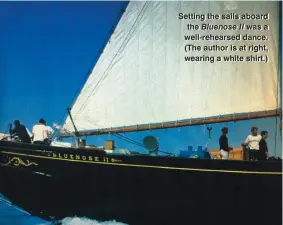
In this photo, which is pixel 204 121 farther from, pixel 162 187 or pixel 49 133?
pixel 49 133

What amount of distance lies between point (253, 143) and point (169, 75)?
294 centimetres

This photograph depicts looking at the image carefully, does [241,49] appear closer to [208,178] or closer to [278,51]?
[278,51]

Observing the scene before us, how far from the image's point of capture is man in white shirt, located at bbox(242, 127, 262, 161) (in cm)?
1191

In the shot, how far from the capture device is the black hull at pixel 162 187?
38.9 ft

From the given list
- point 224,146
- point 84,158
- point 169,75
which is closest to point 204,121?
point 224,146

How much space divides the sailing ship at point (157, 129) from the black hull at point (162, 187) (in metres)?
0.03

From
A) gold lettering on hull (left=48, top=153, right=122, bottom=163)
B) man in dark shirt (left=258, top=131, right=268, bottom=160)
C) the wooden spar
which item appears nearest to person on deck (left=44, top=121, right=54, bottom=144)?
gold lettering on hull (left=48, top=153, right=122, bottom=163)

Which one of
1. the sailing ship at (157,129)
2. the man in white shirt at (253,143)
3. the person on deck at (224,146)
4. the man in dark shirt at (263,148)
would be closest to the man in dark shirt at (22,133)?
the sailing ship at (157,129)

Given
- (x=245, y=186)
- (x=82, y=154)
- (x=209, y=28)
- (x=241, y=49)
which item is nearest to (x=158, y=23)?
(x=209, y=28)

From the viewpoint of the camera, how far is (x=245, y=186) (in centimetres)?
1195

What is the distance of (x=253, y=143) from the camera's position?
12.0m

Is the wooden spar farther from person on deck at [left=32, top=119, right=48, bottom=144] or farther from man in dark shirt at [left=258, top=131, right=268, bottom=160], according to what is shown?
person on deck at [left=32, top=119, right=48, bottom=144]

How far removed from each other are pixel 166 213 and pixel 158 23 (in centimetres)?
525

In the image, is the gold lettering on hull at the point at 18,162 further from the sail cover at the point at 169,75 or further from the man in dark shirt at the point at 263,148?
the man in dark shirt at the point at 263,148
